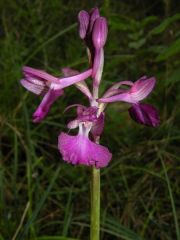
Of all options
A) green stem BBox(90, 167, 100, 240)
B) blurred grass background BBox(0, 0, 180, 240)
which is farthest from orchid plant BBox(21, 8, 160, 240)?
blurred grass background BBox(0, 0, 180, 240)

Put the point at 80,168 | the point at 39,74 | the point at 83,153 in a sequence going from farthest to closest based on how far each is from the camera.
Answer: the point at 80,168, the point at 39,74, the point at 83,153

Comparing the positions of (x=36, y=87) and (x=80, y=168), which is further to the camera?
(x=80, y=168)

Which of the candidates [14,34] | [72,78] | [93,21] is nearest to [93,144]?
[72,78]

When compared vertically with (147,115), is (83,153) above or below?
below

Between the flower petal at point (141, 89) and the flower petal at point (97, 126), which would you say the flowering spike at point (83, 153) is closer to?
the flower petal at point (97, 126)

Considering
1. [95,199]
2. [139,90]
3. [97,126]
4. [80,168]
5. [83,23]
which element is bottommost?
[95,199]

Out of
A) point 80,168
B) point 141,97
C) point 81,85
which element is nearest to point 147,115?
point 141,97

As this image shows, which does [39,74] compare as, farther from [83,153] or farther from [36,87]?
[83,153]
